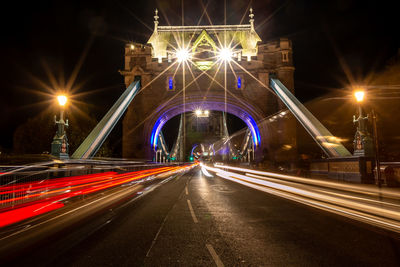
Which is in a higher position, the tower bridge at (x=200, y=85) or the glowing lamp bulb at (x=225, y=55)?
the glowing lamp bulb at (x=225, y=55)

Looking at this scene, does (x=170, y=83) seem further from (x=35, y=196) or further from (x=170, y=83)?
(x=35, y=196)

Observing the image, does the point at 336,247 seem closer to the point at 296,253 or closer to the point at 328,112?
the point at 296,253

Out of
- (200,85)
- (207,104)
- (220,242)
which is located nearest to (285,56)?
(200,85)

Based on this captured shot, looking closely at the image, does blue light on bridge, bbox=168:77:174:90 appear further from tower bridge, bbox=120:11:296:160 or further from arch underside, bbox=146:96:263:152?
arch underside, bbox=146:96:263:152

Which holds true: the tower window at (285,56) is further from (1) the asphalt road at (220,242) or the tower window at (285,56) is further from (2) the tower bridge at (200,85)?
(1) the asphalt road at (220,242)

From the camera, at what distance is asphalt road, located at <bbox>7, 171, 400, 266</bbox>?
12.3 feet

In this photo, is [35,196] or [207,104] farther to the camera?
[207,104]

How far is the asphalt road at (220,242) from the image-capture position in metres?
3.76

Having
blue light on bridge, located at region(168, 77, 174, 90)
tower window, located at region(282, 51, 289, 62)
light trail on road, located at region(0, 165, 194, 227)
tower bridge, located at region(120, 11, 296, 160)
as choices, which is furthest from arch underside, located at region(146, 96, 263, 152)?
light trail on road, located at region(0, 165, 194, 227)

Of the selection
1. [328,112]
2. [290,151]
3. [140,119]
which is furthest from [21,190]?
[328,112]

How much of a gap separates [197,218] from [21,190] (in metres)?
6.01

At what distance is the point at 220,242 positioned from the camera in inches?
181

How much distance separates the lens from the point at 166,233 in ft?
17.1

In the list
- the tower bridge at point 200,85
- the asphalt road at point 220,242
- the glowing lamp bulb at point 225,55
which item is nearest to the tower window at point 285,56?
the tower bridge at point 200,85
